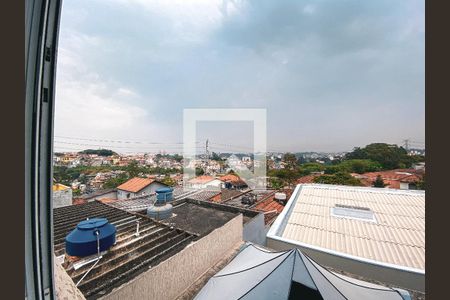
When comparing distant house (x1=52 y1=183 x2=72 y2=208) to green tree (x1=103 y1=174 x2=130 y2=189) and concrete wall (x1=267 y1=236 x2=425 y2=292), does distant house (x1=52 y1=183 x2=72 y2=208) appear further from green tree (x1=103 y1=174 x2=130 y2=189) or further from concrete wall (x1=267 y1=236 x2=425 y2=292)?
green tree (x1=103 y1=174 x2=130 y2=189)

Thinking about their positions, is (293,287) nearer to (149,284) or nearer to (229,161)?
(149,284)

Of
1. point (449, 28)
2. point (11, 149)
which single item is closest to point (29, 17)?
point (11, 149)

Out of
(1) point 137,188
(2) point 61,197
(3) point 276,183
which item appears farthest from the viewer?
(3) point 276,183

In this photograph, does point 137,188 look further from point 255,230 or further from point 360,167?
point 360,167

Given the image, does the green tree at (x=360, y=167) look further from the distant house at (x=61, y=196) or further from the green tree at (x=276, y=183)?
the distant house at (x=61, y=196)

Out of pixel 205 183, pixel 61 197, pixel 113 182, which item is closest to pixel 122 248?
pixel 61 197
